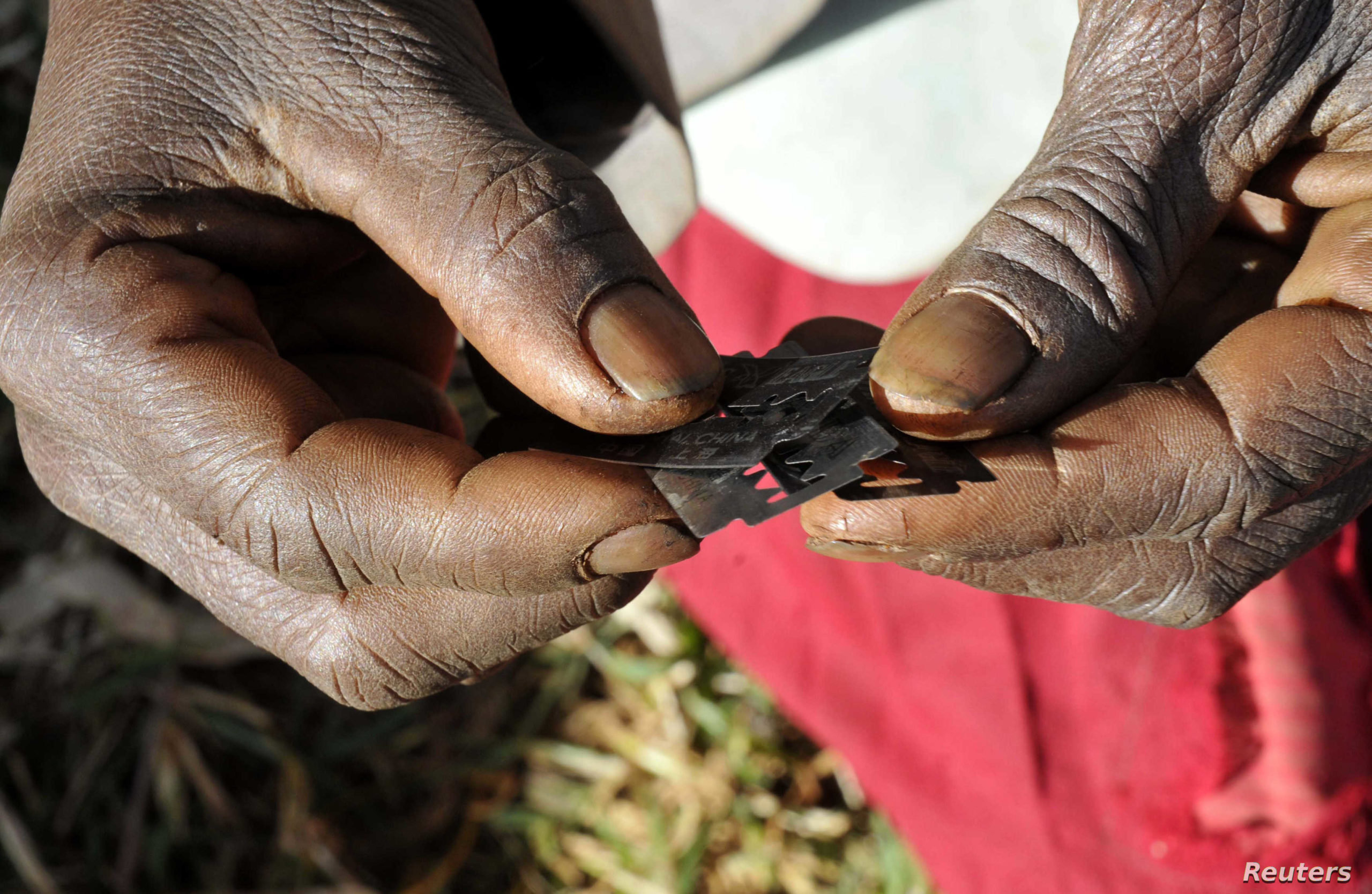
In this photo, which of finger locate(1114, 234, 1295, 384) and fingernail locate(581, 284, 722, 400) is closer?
fingernail locate(581, 284, 722, 400)

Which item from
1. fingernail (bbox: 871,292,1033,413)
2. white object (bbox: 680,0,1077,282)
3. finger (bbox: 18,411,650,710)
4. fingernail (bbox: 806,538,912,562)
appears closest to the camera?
fingernail (bbox: 871,292,1033,413)

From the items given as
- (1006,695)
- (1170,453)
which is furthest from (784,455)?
(1006,695)

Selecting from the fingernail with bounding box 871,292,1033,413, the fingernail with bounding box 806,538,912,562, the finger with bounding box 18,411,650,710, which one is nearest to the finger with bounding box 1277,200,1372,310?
the fingernail with bounding box 871,292,1033,413

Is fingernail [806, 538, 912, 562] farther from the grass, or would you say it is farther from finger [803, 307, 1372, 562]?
the grass

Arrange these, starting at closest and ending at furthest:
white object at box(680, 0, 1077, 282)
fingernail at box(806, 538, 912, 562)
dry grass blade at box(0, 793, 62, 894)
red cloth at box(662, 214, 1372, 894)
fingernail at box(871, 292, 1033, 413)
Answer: fingernail at box(871, 292, 1033, 413), fingernail at box(806, 538, 912, 562), white object at box(680, 0, 1077, 282), red cloth at box(662, 214, 1372, 894), dry grass blade at box(0, 793, 62, 894)

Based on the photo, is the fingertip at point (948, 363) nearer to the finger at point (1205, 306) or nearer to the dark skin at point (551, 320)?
the dark skin at point (551, 320)

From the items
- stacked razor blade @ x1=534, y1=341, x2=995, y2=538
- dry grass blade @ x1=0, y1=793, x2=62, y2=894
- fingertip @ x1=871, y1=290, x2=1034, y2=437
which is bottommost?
dry grass blade @ x1=0, y1=793, x2=62, y2=894

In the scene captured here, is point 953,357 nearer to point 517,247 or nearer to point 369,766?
point 517,247
